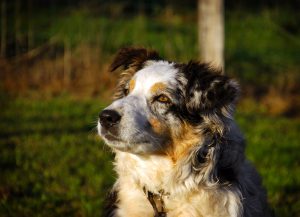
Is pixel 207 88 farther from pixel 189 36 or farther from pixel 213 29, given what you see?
pixel 189 36

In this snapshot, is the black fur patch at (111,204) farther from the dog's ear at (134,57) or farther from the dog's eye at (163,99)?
the dog's ear at (134,57)

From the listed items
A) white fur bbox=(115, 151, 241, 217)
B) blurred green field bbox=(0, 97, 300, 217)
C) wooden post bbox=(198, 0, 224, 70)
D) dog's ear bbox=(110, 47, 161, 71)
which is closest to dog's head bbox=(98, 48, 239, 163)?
white fur bbox=(115, 151, 241, 217)

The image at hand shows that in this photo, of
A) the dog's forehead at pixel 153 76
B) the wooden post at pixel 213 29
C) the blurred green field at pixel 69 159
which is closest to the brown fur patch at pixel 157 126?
the dog's forehead at pixel 153 76

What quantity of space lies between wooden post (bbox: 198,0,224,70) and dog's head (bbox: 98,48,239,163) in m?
7.73

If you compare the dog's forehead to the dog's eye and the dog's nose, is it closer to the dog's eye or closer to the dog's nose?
the dog's eye

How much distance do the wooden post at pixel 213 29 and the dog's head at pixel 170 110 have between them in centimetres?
773

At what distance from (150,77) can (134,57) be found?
61 centimetres

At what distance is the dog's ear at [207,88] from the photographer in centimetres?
409

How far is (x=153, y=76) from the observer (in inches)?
172

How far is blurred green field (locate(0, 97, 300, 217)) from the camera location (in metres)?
5.86

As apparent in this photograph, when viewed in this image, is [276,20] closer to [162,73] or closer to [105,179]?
[105,179]

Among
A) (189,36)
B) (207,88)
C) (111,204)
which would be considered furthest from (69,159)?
(189,36)

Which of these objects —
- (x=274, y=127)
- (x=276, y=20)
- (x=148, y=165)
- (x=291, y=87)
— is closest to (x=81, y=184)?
(x=148, y=165)

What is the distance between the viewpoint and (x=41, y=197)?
5.93 m
